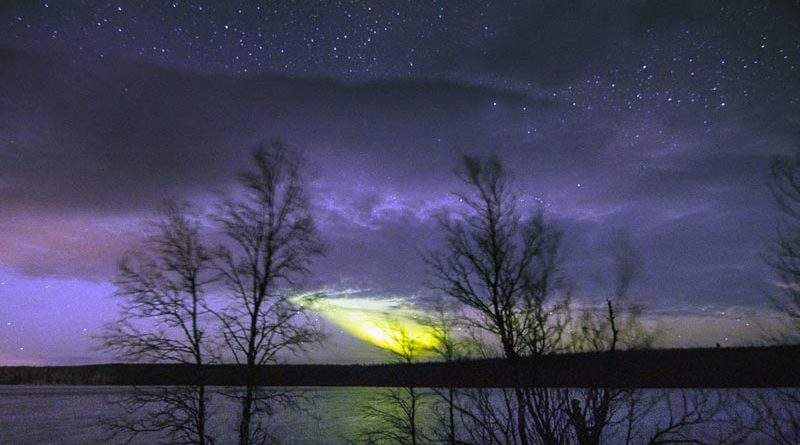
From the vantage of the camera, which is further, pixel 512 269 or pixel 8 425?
pixel 8 425

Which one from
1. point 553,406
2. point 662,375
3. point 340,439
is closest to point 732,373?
point 662,375

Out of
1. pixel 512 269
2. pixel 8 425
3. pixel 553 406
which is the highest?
pixel 512 269

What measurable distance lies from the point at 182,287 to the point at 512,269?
12.7m

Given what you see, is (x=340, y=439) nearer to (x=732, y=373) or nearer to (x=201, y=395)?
(x=201, y=395)

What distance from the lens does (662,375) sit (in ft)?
371

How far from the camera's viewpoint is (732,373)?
10869cm

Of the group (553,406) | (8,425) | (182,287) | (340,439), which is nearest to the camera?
(553,406)

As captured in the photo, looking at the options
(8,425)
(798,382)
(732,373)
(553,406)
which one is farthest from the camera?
(732,373)

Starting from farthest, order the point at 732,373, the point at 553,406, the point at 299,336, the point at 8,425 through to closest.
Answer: the point at 732,373
the point at 8,425
the point at 299,336
the point at 553,406

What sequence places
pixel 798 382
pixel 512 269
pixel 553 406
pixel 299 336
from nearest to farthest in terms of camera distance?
pixel 553 406 → pixel 512 269 → pixel 299 336 → pixel 798 382

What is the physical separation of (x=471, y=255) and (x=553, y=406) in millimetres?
10717

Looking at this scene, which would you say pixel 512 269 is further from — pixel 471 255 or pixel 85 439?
pixel 85 439

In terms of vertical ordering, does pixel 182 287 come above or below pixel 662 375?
above

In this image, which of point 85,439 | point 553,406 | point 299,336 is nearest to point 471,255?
point 299,336
